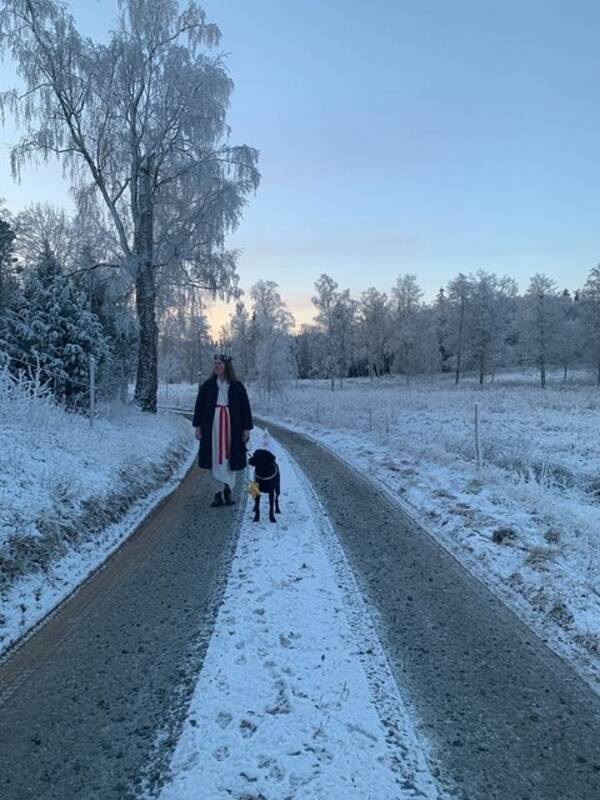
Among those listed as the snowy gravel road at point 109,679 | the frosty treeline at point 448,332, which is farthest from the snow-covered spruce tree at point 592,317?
the snowy gravel road at point 109,679

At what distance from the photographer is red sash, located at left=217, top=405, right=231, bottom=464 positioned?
7.82 m

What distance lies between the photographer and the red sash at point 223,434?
25.7 ft

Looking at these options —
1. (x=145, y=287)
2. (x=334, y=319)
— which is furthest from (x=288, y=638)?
(x=334, y=319)

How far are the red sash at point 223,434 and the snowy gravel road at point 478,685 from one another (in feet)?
8.84

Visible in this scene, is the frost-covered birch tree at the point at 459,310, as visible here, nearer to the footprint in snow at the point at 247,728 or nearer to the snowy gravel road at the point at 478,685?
the snowy gravel road at the point at 478,685

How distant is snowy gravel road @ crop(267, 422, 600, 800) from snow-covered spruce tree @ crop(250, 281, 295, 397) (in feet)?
121

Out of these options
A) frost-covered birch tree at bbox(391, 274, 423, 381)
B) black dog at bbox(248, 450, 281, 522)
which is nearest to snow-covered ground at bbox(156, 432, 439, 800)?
black dog at bbox(248, 450, 281, 522)

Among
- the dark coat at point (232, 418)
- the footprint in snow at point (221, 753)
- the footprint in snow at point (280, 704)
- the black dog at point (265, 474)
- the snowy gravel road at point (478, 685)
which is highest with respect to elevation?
the dark coat at point (232, 418)

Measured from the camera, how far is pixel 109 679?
334cm

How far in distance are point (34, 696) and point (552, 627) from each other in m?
3.49

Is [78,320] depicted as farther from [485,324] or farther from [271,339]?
[485,324]

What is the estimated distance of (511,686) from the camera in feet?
10.7

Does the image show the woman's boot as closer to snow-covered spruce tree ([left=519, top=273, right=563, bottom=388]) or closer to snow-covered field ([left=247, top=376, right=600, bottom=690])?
snow-covered field ([left=247, top=376, right=600, bottom=690])

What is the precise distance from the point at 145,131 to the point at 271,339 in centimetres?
2808
